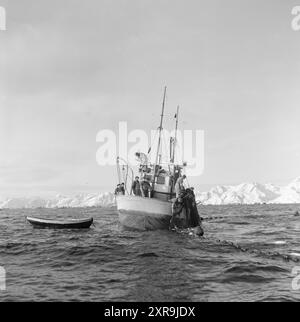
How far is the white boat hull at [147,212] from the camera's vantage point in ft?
90.8

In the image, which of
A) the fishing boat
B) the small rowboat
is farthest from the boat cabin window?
the small rowboat

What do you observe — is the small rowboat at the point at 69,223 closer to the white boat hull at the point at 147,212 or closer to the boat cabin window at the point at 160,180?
the white boat hull at the point at 147,212

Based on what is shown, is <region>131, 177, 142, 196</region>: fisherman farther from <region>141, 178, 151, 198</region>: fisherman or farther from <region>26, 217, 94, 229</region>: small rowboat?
<region>26, 217, 94, 229</region>: small rowboat

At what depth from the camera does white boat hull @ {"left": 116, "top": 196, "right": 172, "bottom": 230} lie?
27.7m

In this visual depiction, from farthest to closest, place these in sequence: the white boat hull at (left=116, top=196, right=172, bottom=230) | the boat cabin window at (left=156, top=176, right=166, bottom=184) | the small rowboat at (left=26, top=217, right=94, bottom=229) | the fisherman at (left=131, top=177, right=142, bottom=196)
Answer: the small rowboat at (left=26, top=217, right=94, bottom=229)
the boat cabin window at (left=156, top=176, right=166, bottom=184)
the fisherman at (left=131, top=177, right=142, bottom=196)
the white boat hull at (left=116, top=196, right=172, bottom=230)

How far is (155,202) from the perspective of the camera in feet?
90.3

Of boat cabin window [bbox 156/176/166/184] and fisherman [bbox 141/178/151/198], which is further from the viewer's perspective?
boat cabin window [bbox 156/176/166/184]

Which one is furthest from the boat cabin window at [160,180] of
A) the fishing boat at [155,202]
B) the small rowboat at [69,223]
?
the small rowboat at [69,223]

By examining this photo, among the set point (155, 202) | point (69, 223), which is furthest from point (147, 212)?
point (69, 223)

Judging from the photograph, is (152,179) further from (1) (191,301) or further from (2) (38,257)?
(1) (191,301)

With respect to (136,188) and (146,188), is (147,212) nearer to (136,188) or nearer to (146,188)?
(146,188)

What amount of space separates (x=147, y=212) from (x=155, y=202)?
50.6 inches
